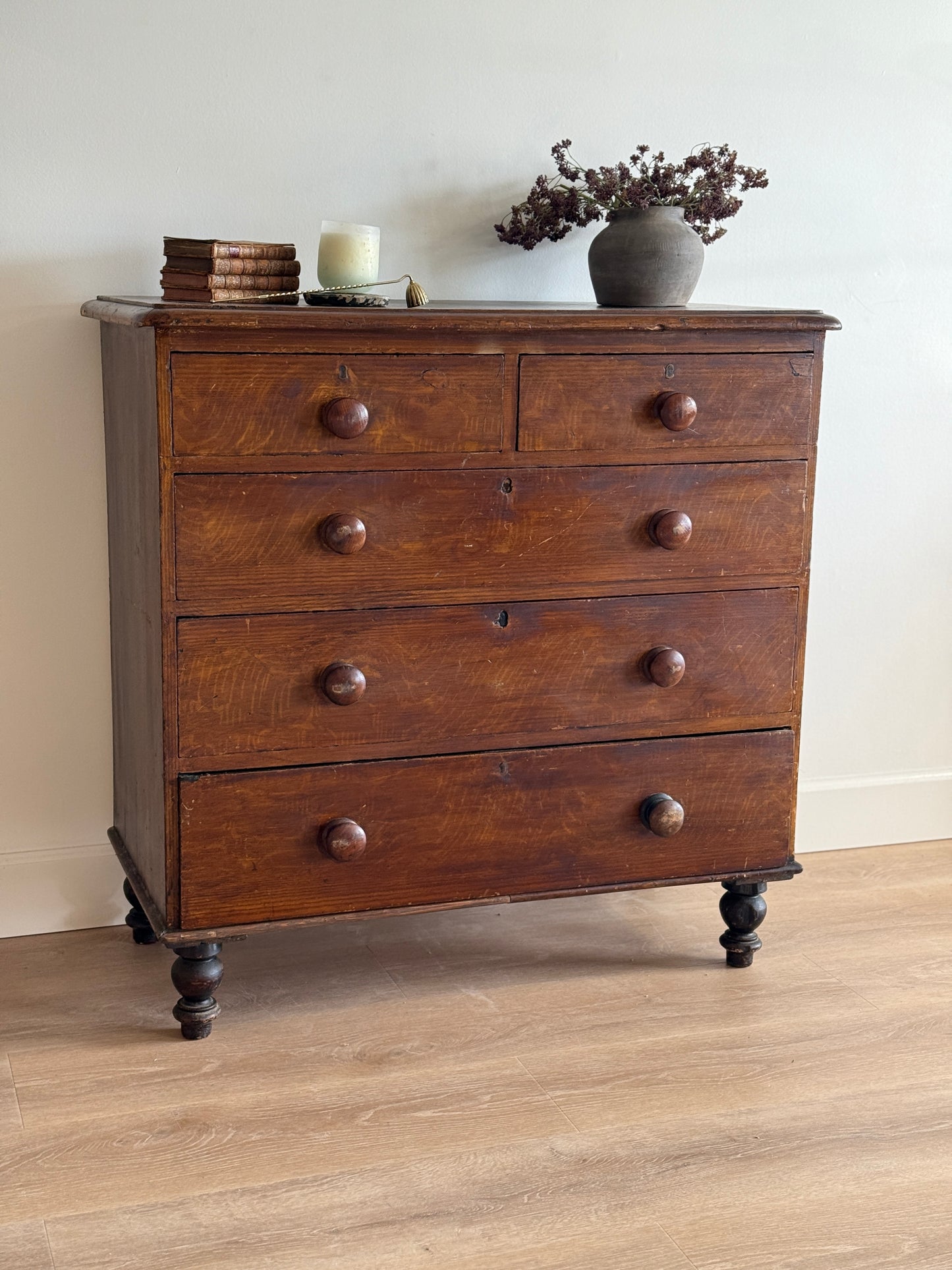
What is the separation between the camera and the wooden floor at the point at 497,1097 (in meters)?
1.59

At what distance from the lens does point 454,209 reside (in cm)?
238

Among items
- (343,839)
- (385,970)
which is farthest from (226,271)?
(385,970)

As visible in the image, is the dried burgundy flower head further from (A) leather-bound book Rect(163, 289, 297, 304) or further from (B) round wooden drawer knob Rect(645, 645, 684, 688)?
(B) round wooden drawer knob Rect(645, 645, 684, 688)

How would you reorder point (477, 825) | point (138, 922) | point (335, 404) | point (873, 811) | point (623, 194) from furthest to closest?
point (873, 811) < point (138, 922) < point (623, 194) < point (477, 825) < point (335, 404)

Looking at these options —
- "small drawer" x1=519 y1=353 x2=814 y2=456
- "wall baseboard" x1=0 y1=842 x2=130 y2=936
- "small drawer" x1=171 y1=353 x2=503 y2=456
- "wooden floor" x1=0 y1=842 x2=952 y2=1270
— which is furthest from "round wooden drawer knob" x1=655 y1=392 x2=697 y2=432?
"wall baseboard" x1=0 y1=842 x2=130 y2=936

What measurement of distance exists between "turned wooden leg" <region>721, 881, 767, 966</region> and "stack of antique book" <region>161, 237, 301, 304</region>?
1.14 m

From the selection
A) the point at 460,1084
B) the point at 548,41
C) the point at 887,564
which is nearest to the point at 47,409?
the point at 548,41

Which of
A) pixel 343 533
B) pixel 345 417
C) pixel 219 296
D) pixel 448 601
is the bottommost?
pixel 448 601

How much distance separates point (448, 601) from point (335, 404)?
0.32 meters

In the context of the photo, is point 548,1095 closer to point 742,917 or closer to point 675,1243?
point 675,1243

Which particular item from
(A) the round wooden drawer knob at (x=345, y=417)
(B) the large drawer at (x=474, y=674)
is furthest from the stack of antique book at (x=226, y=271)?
(B) the large drawer at (x=474, y=674)

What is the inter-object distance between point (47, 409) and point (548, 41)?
1044mm

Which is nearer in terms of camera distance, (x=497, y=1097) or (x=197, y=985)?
(x=497, y=1097)

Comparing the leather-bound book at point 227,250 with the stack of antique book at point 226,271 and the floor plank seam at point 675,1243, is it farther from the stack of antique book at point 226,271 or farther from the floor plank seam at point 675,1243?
the floor plank seam at point 675,1243
